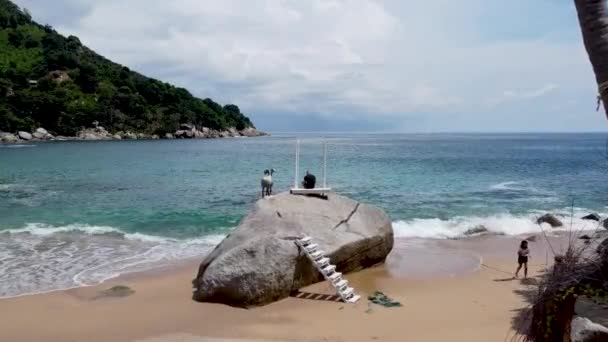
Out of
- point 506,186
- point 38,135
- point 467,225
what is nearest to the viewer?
point 467,225

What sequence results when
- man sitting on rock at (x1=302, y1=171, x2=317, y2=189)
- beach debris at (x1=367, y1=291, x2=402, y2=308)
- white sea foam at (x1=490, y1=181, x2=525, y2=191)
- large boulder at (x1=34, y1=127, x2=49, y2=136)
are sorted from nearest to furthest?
beach debris at (x1=367, y1=291, x2=402, y2=308) < man sitting on rock at (x1=302, y1=171, x2=317, y2=189) < white sea foam at (x1=490, y1=181, x2=525, y2=191) < large boulder at (x1=34, y1=127, x2=49, y2=136)

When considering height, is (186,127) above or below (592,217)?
above

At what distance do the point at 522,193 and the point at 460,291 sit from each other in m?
26.2

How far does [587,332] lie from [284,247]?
889cm

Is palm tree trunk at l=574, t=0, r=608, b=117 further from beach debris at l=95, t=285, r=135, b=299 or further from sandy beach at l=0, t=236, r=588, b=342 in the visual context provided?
beach debris at l=95, t=285, r=135, b=299

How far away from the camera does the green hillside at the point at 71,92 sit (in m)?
114

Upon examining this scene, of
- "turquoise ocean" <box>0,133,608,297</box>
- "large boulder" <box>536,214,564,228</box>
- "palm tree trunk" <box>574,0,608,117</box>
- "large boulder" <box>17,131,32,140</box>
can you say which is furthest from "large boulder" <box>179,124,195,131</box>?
"palm tree trunk" <box>574,0,608,117</box>

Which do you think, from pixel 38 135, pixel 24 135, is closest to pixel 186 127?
pixel 38 135

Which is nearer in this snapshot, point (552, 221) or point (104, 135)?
point (552, 221)

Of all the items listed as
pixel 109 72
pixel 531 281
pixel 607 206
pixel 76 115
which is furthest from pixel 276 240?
pixel 109 72

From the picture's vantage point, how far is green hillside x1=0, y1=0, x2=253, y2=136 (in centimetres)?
11359

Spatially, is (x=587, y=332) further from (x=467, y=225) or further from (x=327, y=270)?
(x=467, y=225)

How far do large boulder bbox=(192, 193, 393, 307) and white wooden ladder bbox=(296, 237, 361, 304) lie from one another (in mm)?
235

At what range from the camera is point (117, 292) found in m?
14.5
